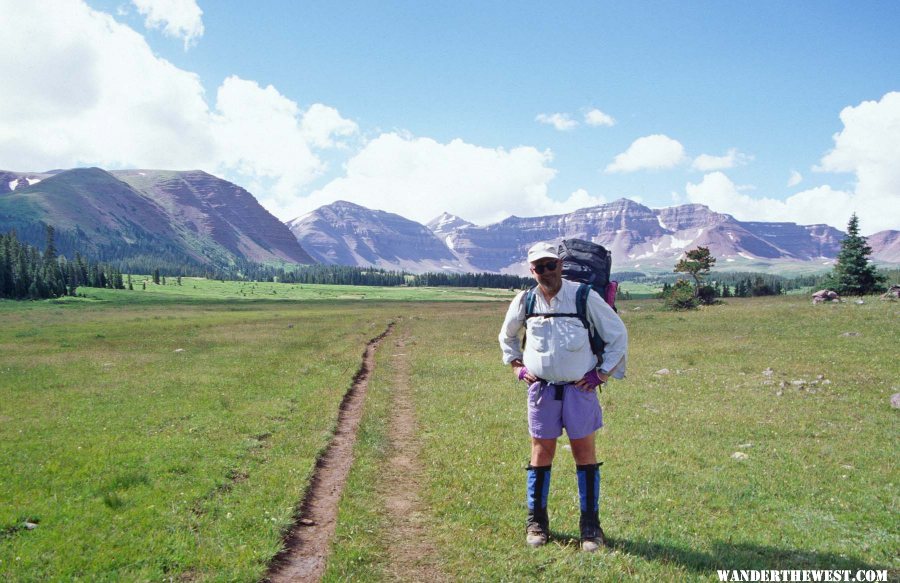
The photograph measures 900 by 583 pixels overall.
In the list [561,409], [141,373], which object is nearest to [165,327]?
[141,373]

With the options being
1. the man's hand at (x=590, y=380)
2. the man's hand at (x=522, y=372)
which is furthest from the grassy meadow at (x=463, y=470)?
the man's hand at (x=522, y=372)

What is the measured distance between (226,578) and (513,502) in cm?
567

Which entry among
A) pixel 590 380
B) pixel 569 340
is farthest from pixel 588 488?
pixel 569 340

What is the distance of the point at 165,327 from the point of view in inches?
2410

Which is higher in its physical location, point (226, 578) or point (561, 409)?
point (561, 409)

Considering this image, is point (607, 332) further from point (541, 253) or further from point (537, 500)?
point (537, 500)

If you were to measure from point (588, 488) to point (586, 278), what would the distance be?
3.75 m

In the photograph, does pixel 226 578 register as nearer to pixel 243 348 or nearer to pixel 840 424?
pixel 840 424

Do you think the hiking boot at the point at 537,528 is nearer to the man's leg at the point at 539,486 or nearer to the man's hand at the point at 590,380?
the man's leg at the point at 539,486

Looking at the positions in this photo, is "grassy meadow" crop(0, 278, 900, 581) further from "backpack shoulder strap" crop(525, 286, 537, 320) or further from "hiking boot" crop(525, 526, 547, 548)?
"backpack shoulder strap" crop(525, 286, 537, 320)

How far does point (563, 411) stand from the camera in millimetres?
8727

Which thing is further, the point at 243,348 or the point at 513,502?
the point at 243,348

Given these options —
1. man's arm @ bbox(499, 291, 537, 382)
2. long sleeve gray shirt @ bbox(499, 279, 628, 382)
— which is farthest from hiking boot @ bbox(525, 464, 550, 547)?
long sleeve gray shirt @ bbox(499, 279, 628, 382)

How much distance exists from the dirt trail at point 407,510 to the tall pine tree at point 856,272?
71479 mm
